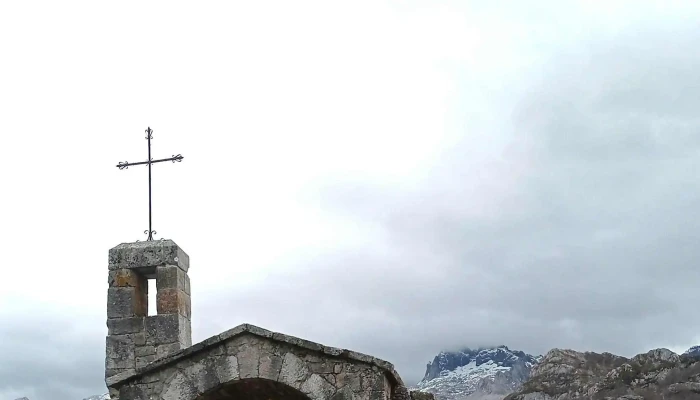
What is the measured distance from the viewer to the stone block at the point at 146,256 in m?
10.4

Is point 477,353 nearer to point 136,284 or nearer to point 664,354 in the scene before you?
point 664,354

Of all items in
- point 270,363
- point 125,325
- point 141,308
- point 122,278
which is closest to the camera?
point 270,363

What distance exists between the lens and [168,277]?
1033cm

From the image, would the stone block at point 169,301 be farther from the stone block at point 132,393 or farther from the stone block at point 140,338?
the stone block at point 132,393

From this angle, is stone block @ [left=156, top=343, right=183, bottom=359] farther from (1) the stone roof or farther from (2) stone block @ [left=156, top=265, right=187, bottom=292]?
(1) the stone roof

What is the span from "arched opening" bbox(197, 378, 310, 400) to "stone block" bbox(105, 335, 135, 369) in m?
1.88

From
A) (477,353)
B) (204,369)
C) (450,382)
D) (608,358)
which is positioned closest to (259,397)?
(204,369)

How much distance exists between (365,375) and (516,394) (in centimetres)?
2374

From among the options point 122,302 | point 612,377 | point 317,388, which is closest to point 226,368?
point 317,388

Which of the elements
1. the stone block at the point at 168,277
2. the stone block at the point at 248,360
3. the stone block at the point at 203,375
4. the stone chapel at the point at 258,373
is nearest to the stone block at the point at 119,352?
the stone block at the point at 168,277

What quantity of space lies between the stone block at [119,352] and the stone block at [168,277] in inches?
30.1

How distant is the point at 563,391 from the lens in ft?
92.5

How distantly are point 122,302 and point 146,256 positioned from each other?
25.3 inches

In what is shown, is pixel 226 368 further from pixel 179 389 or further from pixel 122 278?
pixel 122 278
